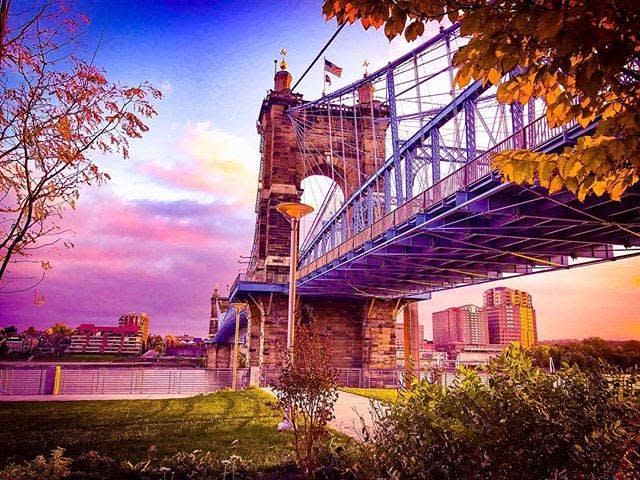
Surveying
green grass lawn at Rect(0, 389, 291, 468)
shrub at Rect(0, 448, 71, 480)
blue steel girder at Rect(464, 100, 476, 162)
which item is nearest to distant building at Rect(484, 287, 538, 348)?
blue steel girder at Rect(464, 100, 476, 162)

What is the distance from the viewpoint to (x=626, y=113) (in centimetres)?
251

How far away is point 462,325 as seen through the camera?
467 ft

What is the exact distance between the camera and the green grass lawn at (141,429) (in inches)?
316

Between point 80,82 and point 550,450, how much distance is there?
619 cm

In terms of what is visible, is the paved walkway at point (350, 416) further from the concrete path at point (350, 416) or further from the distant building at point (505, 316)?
the distant building at point (505, 316)

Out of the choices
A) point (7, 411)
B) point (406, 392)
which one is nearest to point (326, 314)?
point (7, 411)

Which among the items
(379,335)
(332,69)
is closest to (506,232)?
(379,335)

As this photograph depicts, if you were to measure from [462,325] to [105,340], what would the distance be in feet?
385

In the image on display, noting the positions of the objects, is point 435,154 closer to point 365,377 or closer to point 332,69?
point 365,377

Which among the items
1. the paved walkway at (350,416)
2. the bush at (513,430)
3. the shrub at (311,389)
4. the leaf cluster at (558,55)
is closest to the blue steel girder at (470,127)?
the paved walkway at (350,416)

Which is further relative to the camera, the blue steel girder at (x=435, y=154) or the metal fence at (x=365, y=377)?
the metal fence at (x=365, y=377)

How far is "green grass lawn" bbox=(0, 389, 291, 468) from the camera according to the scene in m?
8.02

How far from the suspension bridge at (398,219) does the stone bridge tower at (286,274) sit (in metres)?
0.08

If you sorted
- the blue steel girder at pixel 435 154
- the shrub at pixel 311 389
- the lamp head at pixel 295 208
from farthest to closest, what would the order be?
the blue steel girder at pixel 435 154
the lamp head at pixel 295 208
the shrub at pixel 311 389
